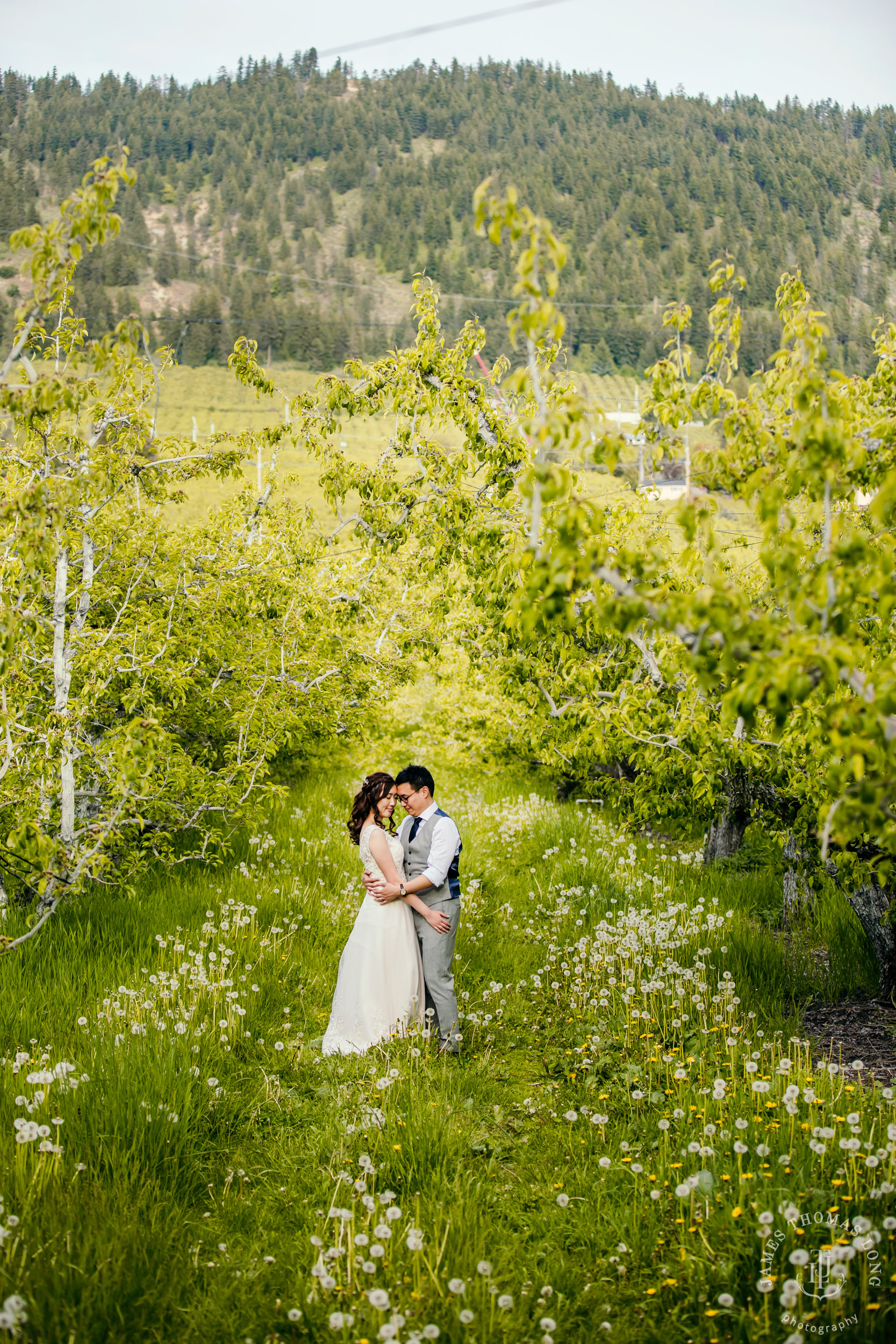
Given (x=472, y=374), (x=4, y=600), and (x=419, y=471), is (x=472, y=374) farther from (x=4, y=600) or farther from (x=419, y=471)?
(x=4, y=600)

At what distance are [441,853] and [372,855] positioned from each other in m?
0.56

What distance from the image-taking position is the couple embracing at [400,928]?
21.0 ft

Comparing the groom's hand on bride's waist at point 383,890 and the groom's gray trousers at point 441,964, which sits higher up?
the groom's hand on bride's waist at point 383,890

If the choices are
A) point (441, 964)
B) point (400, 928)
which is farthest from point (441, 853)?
point (441, 964)

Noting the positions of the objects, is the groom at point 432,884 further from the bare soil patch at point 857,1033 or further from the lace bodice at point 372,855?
the bare soil patch at point 857,1033

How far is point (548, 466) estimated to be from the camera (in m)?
3.27

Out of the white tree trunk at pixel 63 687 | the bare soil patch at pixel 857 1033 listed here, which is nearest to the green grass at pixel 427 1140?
the bare soil patch at pixel 857 1033

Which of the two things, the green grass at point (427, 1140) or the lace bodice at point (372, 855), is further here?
the lace bodice at point (372, 855)

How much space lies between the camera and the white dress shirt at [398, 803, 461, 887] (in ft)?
21.2

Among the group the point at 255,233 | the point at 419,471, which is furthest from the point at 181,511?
the point at 255,233

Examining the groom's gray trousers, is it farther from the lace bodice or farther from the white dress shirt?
the lace bodice

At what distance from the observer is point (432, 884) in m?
6.46

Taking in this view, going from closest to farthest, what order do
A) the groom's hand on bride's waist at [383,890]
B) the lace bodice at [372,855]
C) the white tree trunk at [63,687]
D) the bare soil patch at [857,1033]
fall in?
the bare soil patch at [857,1033] → the groom's hand on bride's waist at [383,890] → the lace bodice at [372,855] → the white tree trunk at [63,687]

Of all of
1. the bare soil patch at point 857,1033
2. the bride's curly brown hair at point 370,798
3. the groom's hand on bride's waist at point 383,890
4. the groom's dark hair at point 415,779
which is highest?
the groom's dark hair at point 415,779
